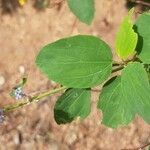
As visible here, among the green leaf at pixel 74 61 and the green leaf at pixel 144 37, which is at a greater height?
the green leaf at pixel 144 37

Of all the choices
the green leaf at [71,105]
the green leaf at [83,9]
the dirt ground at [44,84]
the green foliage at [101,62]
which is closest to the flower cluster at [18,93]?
the green leaf at [71,105]

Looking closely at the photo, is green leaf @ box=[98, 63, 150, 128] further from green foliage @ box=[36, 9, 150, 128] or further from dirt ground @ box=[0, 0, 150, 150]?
dirt ground @ box=[0, 0, 150, 150]

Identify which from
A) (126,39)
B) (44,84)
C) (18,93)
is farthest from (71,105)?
(44,84)

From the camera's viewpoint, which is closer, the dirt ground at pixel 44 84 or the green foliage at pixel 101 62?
the green foliage at pixel 101 62

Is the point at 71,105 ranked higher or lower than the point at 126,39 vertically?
lower

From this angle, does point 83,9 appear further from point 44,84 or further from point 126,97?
point 44,84

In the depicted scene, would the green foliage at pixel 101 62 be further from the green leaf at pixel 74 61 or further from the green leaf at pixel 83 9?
the green leaf at pixel 83 9

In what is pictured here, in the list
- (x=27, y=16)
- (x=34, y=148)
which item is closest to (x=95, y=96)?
(x=34, y=148)

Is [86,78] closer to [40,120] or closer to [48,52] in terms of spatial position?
[48,52]
